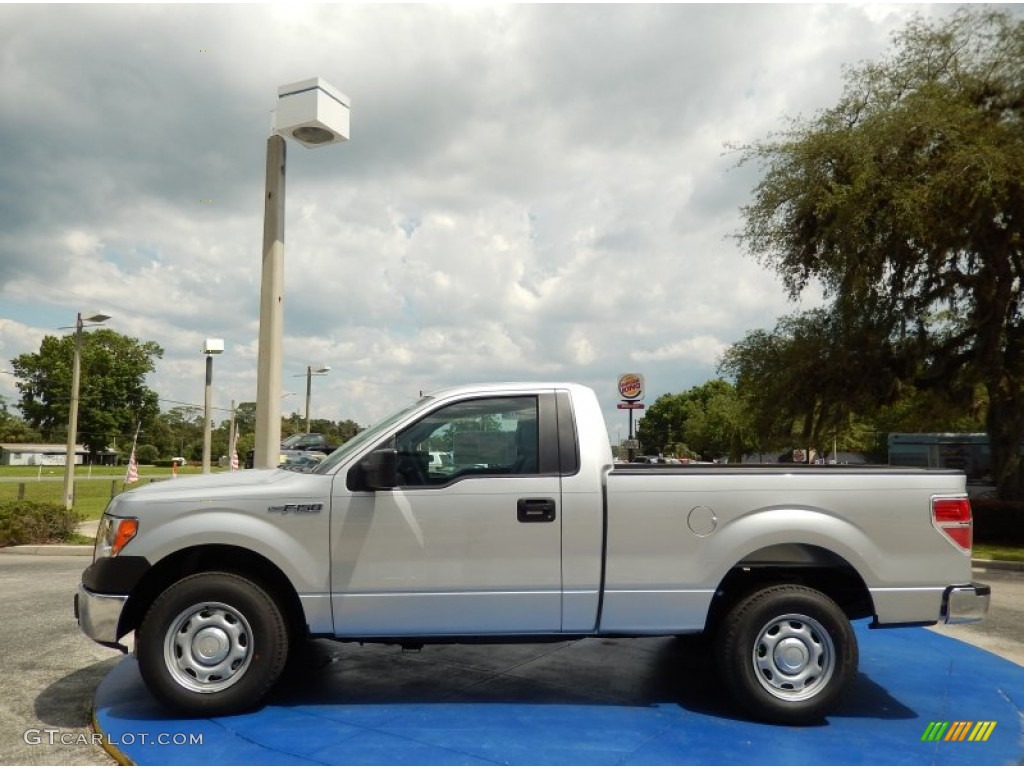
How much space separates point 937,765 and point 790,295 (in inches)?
695

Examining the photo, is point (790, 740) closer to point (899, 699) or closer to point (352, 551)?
point (899, 699)

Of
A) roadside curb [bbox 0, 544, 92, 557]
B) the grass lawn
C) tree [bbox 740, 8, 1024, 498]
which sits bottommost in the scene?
the grass lawn

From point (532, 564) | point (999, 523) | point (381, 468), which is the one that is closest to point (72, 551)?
point (381, 468)

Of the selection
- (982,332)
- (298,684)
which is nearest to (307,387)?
(982,332)

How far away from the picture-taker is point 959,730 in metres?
4.70

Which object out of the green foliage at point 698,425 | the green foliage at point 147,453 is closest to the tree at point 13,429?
the green foliage at point 147,453

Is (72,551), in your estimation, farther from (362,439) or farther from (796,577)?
(796,577)

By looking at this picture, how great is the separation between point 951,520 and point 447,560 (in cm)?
304

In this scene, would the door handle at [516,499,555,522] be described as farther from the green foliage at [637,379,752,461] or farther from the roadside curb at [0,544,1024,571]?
the green foliage at [637,379,752,461]

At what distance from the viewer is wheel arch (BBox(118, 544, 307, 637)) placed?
4.86 m

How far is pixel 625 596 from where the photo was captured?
475cm
